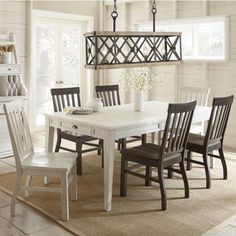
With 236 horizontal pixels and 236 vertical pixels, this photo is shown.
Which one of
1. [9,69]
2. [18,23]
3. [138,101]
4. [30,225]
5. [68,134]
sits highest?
[18,23]

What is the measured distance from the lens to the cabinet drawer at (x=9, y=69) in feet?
17.0

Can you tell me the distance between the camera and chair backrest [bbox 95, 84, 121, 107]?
5.25 meters

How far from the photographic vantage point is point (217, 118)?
4.02 metres

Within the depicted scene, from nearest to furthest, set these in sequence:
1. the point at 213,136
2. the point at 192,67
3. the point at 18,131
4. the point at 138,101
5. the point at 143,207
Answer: the point at 18,131
the point at 143,207
the point at 213,136
the point at 138,101
the point at 192,67

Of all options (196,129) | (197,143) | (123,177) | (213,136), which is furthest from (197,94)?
(123,177)

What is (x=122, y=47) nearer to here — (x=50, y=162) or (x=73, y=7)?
(x=50, y=162)

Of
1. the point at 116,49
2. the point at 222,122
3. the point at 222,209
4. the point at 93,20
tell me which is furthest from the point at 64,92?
the point at 93,20

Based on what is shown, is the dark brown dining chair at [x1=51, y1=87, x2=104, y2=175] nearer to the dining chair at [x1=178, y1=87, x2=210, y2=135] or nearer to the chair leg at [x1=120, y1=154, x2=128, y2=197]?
the chair leg at [x1=120, y1=154, x2=128, y2=197]

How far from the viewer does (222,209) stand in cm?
347

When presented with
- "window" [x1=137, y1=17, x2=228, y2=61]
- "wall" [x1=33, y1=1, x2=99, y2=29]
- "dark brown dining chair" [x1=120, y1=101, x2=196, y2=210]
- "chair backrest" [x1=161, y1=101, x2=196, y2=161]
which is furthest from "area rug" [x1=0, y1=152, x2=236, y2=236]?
"wall" [x1=33, y1=1, x2=99, y2=29]

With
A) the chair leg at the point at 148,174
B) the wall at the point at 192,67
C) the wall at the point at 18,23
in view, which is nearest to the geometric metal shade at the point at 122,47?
the chair leg at the point at 148,174

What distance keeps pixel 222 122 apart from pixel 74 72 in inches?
148

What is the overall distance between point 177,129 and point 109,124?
63 centimetres

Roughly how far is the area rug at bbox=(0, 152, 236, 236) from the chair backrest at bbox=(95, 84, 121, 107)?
1.25 m
